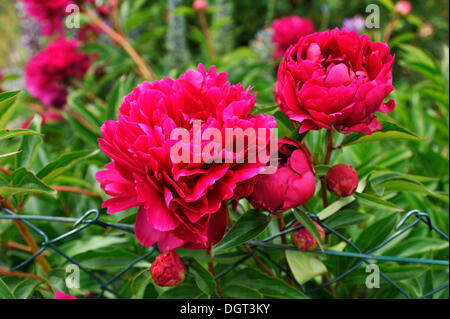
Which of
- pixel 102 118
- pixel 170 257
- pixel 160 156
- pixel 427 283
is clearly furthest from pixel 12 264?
pixel 427 283

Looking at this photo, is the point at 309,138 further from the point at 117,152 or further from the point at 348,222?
the point at 117,152

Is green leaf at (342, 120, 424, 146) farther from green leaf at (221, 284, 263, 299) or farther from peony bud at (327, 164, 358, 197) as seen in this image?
green leaf at (221, 284, 263, 299)

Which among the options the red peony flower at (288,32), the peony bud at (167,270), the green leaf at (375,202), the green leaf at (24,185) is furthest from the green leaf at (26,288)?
the red peony flower at (288,32)

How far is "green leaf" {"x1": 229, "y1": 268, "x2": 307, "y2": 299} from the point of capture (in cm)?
61

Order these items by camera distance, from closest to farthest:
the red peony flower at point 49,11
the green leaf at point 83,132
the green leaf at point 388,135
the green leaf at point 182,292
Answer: the green leaf at point 388,135
the green leaf at point 182,292
the green leaf at point 83,132
the red peony flower at point 49,11

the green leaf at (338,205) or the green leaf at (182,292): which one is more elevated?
the green leaf at (338,205)

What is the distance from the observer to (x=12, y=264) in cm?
93

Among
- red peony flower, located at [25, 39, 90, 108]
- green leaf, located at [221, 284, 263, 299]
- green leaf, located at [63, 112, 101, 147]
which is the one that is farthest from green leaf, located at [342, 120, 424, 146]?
red peony flower, located at [25, 39, 90, 108]

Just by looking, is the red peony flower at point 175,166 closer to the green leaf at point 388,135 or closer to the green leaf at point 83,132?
the green leaf at point 388,135

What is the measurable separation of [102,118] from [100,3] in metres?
0.55

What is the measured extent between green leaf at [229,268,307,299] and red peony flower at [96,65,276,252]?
0.64 ft

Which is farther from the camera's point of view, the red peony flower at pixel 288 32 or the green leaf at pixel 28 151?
the red peony flower at pixel 288 32

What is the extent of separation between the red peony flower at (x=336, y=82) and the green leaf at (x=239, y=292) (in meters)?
0.28

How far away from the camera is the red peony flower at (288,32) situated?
166 centimetres
